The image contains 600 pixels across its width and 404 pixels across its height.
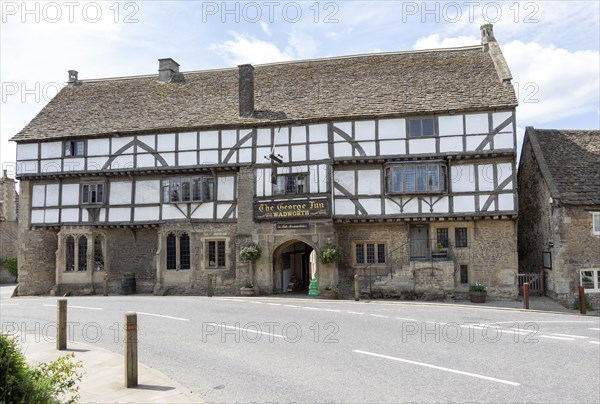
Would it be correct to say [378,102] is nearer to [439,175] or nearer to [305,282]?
[439,175]

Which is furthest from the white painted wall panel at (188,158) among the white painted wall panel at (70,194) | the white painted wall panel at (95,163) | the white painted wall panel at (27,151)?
the white painted wall panel at (27,151)

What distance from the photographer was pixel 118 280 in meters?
26.5

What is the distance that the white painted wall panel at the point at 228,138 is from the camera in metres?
24.5

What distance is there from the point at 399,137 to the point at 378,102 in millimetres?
2178

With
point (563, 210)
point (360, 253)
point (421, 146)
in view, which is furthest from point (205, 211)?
point (563, 210)

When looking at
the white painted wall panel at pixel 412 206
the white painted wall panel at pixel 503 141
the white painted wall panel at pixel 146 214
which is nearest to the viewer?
the white painted wall panel at pixel 503 141

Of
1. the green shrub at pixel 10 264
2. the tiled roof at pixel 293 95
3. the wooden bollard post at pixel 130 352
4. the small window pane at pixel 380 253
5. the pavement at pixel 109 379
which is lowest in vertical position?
the pavement at pixel 109 379

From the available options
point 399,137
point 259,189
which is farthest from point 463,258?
point 259,189

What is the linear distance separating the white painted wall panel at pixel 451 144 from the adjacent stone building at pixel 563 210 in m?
4.34

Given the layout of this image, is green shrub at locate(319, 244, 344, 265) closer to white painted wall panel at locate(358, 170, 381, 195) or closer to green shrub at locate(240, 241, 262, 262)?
white painted wall panel at locate(358, 170, 381, 195)

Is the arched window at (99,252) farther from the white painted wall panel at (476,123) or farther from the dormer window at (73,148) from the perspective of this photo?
the white painted wall panel at (476,123)

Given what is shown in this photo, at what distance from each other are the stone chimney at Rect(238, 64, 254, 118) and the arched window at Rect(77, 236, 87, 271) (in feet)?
37.1

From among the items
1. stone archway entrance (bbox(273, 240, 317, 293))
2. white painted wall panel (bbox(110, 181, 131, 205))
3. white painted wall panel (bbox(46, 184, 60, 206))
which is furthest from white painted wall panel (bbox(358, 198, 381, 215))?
white painted wall panel (bbox(46, 184, 60, 206))

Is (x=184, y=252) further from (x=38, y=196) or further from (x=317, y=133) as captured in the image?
(x=317, y=133)
